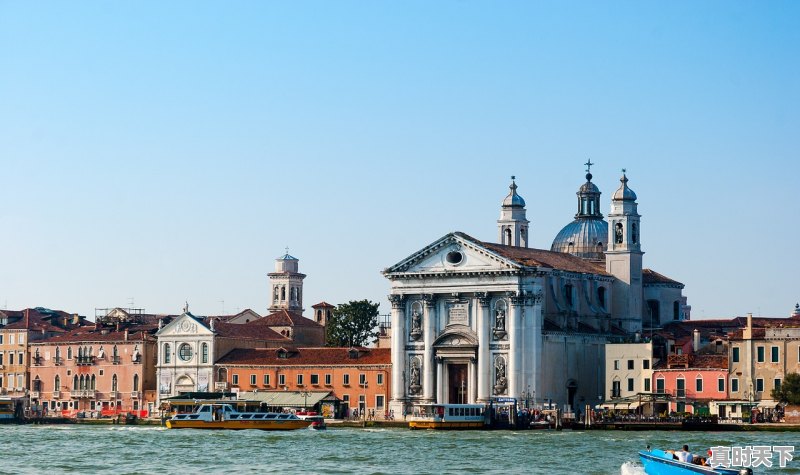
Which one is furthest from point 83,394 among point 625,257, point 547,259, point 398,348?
point 625,257

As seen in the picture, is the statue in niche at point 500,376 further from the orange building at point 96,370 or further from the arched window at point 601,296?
the orange building at point 96,370

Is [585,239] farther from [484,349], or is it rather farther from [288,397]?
[288,397]

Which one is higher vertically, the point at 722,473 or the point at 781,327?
the point at 781,327

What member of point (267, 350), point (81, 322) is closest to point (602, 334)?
point (267, 350)

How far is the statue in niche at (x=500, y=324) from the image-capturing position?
95.2 metres

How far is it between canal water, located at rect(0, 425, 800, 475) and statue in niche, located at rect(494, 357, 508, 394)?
24.6ft

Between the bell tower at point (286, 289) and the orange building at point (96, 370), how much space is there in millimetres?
17478

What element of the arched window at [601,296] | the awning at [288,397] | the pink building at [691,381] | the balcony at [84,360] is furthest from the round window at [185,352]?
the pink building at [691,381]

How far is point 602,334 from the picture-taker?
100 metres

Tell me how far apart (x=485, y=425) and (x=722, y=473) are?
40.4 m

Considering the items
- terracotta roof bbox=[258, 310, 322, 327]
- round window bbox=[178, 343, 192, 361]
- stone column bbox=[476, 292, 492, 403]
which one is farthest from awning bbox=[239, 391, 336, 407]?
terracotta roof bbox=[258, 310, 322, 327]

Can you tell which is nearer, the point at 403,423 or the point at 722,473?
the point at 722,473

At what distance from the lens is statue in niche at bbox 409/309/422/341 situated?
322 feet

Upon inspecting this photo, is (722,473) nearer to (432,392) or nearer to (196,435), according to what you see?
(196,435)
